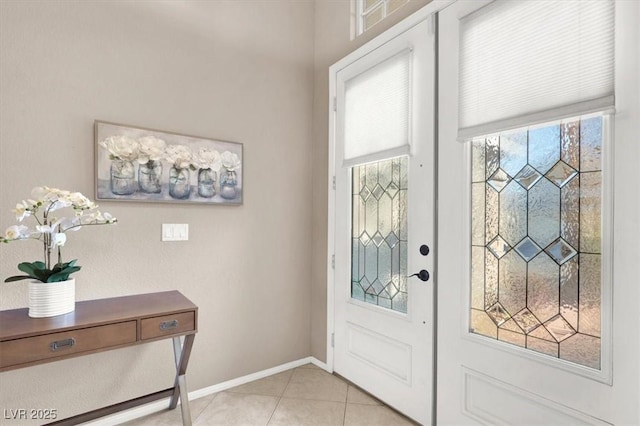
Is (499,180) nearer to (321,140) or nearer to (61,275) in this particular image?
(321,140)

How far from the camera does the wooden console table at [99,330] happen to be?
1.51 meters

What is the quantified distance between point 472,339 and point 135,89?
100 inches

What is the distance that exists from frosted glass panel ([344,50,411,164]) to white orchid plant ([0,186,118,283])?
172 centimetres

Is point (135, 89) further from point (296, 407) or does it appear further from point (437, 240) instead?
point (296, 407)

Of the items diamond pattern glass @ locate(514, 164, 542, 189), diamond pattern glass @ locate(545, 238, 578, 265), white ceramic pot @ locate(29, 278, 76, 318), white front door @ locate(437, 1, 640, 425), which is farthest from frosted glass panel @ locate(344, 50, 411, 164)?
white ceramic pot @ locate(29, 278, 76, 318)

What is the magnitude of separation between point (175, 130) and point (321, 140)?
120 cm

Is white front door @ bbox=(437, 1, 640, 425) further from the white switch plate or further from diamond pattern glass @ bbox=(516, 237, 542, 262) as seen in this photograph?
the white switch plate

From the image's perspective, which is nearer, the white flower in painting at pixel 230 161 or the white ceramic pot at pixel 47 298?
the white ceramic pot at pixel 47 298

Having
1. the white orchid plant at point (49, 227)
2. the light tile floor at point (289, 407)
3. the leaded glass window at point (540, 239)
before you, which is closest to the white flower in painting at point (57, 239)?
the white orchid plant at point (49, 227)

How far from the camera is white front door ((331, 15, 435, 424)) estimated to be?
2.05m

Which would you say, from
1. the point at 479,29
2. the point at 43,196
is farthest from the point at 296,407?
the point at 479,29

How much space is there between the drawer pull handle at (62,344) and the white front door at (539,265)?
1928 mm

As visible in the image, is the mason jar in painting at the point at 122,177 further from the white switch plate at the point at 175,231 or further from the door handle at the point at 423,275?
the door handle at the point at 423,275

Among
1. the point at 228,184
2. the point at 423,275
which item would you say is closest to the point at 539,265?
the point at 423,275
